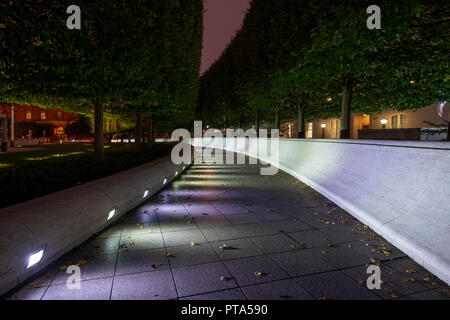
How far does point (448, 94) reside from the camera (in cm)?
1498

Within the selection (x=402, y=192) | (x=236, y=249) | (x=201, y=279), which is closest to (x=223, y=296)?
(x=201, y=279)

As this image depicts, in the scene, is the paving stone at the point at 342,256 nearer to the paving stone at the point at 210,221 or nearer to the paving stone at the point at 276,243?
the paving stone at the point at 276,243

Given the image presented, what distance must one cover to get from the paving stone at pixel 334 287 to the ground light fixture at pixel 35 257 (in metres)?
3.33

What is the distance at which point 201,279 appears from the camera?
3652mm

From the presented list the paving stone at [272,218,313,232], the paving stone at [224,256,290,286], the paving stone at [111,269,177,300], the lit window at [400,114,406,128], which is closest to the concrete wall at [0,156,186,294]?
the paving stone at [111,269,177,300]

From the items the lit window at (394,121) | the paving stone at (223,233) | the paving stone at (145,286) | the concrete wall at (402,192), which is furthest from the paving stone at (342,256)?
the lit window at (394,121)

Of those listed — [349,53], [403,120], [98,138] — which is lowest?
[98,138]

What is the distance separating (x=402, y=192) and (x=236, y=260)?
10.9ft

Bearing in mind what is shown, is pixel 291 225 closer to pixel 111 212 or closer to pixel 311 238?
pixel 311 238

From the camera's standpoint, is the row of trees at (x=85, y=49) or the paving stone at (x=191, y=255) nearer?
the paving stone at (x=191, y=255)

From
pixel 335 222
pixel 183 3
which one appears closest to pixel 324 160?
pixel 335 222

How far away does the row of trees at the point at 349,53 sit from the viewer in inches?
324

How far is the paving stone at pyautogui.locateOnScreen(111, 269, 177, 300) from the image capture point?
323 cm
